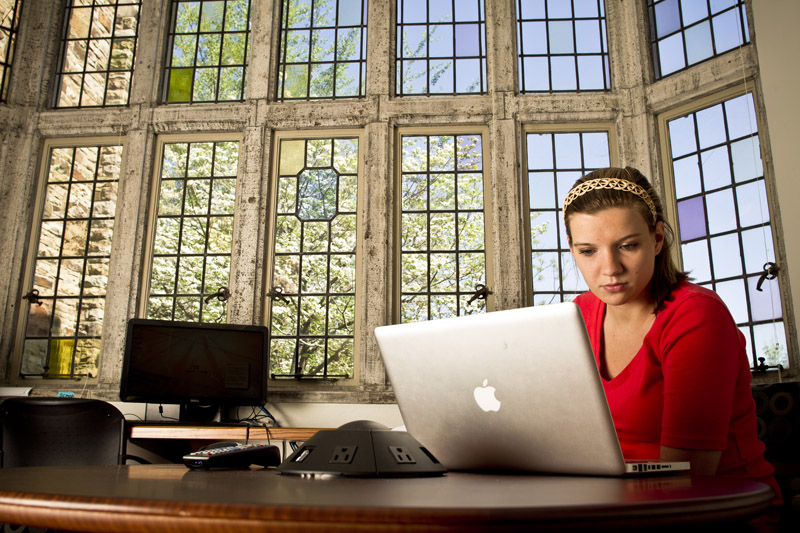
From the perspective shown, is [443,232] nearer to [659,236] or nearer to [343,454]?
[659,236]

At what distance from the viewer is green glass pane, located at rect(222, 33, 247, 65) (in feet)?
17.1

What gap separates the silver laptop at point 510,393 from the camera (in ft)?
2.87

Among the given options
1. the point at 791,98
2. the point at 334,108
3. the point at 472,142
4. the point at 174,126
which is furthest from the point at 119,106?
the point at 791,98

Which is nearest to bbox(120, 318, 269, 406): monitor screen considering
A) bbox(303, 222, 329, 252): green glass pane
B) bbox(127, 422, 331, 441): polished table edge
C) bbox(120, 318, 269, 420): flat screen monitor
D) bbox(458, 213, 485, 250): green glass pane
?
bbox(120, 318, 269, 420): flat screen monitor

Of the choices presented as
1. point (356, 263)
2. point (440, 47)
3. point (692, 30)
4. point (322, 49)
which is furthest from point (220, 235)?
point (692, 30)

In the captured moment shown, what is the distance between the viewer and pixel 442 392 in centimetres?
105

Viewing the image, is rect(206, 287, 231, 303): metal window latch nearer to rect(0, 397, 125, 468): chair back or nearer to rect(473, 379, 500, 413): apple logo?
rect(0, 397, 125, 468): chair back

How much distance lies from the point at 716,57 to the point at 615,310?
12.0ft

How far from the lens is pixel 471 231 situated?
470cm

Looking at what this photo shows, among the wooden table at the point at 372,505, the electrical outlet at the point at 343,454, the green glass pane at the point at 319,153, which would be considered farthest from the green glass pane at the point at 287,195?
the wooden table at the point at 372,505

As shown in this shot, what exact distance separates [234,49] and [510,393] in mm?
4938

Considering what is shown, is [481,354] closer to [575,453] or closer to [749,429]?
[575,453]

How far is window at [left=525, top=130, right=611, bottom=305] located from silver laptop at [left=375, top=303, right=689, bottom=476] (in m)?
3.49

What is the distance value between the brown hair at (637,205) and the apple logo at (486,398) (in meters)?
0.51
